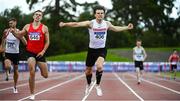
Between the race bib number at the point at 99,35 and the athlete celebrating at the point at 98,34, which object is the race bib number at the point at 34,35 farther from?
the race bib number at the point at 99,35

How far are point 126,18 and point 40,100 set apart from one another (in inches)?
3394

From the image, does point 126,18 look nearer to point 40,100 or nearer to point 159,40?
point 159,40

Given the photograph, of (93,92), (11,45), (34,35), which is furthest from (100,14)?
(93,92)

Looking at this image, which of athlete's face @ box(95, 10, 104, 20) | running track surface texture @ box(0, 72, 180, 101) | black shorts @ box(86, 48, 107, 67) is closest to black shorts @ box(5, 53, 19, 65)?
Answer: running track surface texture @ box(0, 72, 180, 101)

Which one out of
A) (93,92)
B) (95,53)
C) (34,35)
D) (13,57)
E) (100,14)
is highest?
(100,14)

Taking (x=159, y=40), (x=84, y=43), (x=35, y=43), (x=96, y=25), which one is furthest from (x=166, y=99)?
(x=159, y=40)

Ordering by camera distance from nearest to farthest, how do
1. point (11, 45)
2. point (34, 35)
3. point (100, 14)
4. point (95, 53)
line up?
point (34, 35)
point (100, 14)
point (95, 53)
point (11, 45)

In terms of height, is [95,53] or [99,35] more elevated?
[99,35]

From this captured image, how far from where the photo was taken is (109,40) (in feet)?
382

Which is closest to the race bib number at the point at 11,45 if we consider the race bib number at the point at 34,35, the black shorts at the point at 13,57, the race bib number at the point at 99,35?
the black shorts at the point at 13,57

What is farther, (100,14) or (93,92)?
(93,92)

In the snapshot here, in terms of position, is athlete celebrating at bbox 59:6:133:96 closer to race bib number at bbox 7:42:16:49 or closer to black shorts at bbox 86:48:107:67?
black shorts at bbox 86:48:107:67

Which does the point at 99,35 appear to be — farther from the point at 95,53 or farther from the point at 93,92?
the point at 93,92

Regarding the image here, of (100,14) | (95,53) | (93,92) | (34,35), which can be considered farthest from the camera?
(93,92)
